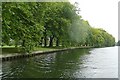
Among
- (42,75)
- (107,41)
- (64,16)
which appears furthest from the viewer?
(107,41)

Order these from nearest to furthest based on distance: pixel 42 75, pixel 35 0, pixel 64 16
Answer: pixel 42 75, pixel 35 0, pixel 64 16

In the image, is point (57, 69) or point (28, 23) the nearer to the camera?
point (57, 69)

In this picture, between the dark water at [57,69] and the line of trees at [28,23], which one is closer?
the dark water at [57,69]

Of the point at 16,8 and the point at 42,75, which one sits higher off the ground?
the point at 16,8

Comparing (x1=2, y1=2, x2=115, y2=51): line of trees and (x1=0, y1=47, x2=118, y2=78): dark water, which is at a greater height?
(x1=2, y1=2, x2=115, y2=51): line of trees

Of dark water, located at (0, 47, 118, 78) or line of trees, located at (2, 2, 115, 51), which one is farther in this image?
line of trees, located at (2, 2, 115, 51)

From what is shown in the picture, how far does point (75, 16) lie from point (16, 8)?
41.1 metres

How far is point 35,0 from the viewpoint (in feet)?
149

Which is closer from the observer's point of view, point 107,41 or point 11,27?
point 11,27

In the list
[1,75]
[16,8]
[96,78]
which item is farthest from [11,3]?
[96,78]

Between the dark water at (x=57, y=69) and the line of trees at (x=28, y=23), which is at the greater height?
the line of trees at (x=28, y=23)

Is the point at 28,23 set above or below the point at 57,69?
above

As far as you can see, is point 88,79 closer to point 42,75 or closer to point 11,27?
point 42,75

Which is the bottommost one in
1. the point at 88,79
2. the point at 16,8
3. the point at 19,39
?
the point at 88,79
